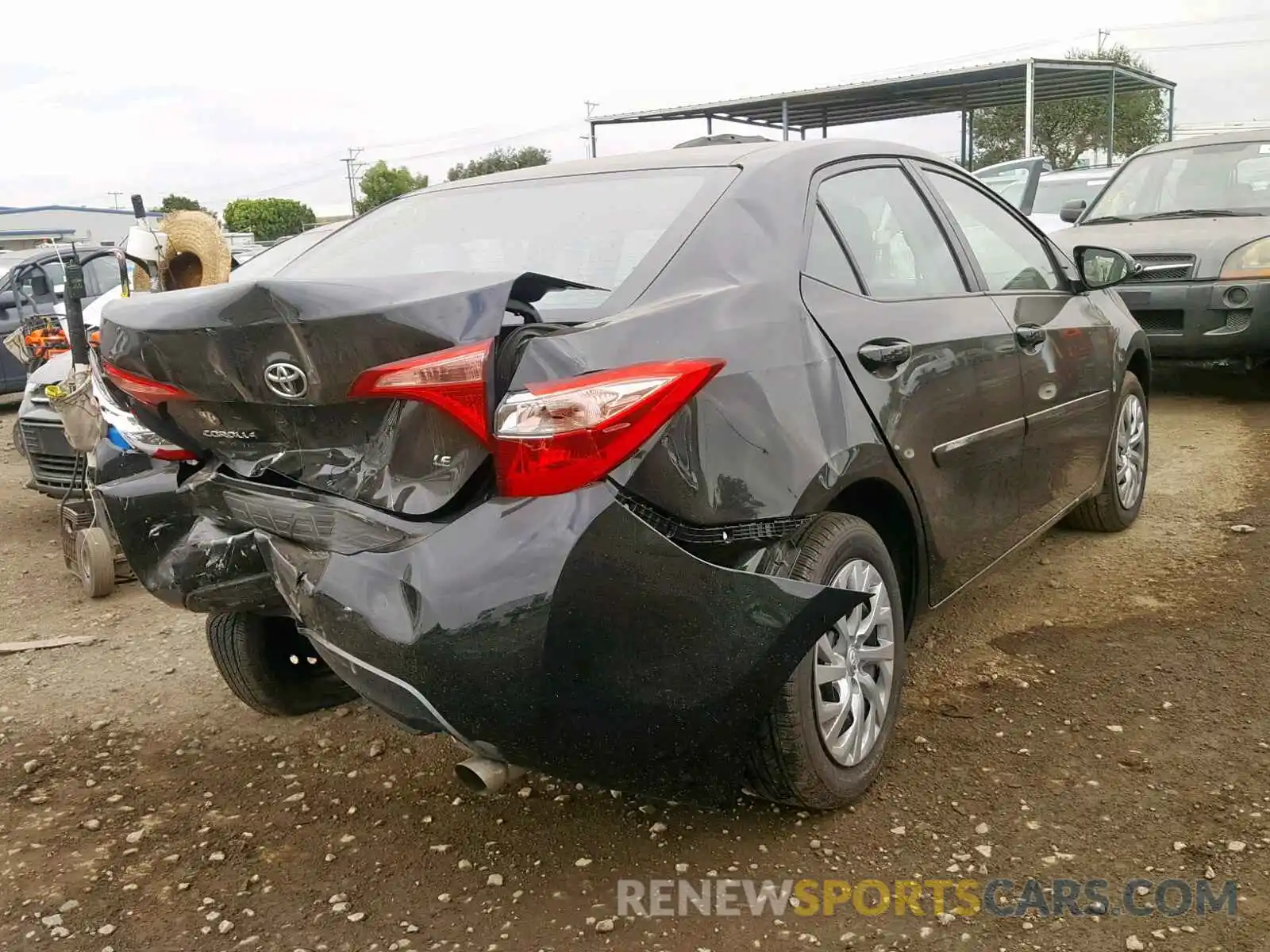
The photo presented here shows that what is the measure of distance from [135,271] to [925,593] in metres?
4.96

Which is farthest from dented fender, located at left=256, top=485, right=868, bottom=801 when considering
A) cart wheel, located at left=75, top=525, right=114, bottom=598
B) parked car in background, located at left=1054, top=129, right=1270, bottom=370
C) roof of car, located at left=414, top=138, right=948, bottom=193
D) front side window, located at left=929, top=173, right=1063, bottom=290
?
parked car in background, located at left=1054, top=129, right=1270, bottom=370

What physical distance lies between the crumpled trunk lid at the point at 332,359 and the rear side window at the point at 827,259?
787mm

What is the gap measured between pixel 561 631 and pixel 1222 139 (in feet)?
27.1

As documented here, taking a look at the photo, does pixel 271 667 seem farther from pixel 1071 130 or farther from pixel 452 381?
pixel 1071 130

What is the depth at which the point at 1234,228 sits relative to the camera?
24.1 feet

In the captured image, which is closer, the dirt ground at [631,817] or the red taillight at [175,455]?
the dirt ground at [631,817]

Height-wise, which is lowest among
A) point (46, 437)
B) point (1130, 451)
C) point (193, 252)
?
point (1130, 451)

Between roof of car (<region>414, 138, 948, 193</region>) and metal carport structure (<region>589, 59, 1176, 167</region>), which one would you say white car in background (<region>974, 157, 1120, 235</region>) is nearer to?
metal carport structure (<region>589, 59, 1176, 167</region>)

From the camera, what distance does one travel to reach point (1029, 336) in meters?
3.56

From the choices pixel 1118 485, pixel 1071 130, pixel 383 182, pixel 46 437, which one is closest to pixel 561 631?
pixel 1118 485

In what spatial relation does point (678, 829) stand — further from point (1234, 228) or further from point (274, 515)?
point (1234, 228)

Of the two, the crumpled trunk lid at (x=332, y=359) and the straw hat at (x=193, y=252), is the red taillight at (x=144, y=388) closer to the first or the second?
the crumpled trunk lid at (x=332, y=359)

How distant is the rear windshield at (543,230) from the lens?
263 cm

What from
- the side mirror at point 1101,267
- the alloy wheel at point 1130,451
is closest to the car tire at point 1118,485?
the alloy wheel at point 1130,451
